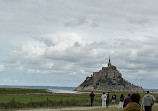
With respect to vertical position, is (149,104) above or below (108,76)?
below

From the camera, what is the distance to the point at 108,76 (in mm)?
199250

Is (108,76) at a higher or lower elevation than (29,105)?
higher

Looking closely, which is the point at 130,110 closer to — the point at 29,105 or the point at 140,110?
the point at 140,110

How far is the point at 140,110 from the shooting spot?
9023mm

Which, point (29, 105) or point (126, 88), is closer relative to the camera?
point (29, 105)

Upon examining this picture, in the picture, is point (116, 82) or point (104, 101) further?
point (116, 82)

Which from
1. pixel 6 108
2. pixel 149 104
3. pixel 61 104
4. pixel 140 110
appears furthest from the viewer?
pixel 61 104

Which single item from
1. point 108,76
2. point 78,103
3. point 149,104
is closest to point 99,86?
point 108,76

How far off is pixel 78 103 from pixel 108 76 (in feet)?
526

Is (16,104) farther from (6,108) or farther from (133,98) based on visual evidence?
(133,98)

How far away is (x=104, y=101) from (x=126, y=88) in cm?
16736

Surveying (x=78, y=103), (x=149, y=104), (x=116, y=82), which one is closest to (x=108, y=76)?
(x=116, y=82)

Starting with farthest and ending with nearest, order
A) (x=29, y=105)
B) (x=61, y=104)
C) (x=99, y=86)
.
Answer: (x=99, y=86) < (x=61, y=104) < (x=29, y=105)

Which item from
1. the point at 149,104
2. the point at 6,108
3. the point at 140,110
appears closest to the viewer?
the point at 140,110
